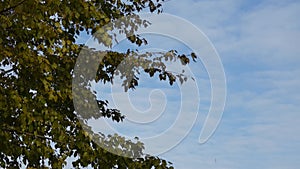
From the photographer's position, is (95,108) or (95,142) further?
(95,108)

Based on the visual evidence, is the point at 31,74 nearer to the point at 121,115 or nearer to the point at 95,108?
the point at 95,108

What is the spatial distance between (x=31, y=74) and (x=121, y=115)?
2366 mm

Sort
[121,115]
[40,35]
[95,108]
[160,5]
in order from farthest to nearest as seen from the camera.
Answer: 1. [160,5]
2. [121,115]
3. [95,108]
4. [40,35]

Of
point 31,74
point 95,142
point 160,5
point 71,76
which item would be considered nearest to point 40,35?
point 31,74

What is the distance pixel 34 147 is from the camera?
703 centimetres

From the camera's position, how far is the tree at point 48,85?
6.70 metres

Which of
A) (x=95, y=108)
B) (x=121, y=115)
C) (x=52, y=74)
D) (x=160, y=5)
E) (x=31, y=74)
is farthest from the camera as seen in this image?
(x=160, y=5)

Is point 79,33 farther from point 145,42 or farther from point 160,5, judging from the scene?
point 160,5

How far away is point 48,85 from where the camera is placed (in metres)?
7.00

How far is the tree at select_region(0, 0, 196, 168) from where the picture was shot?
6695 millimetres

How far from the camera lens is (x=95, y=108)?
8359 millimetres

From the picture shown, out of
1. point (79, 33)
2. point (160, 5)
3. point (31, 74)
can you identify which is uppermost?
point (160, 5)

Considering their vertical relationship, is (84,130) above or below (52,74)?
below

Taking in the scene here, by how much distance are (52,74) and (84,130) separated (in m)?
1.02
